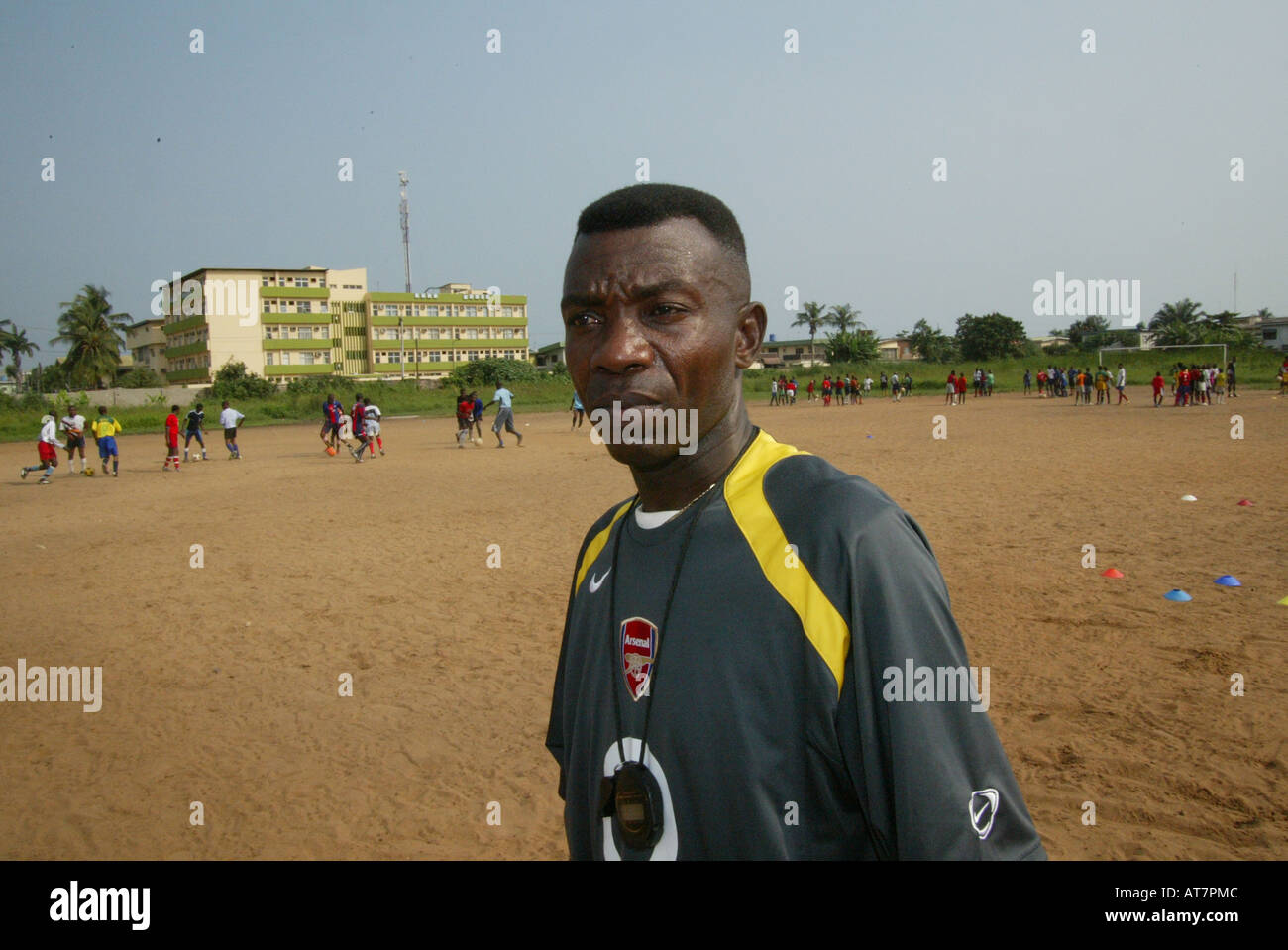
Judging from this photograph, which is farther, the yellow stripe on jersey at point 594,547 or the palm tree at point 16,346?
the palm tree at point 16,346

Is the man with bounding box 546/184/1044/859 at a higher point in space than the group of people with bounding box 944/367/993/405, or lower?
lower

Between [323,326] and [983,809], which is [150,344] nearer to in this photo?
[323,326]

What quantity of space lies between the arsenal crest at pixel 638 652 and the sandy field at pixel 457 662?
3.05m

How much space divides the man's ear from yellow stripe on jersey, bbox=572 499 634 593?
0.40 meters

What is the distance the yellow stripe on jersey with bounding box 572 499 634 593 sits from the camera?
1839 mm

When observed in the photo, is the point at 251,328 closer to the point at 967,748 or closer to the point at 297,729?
the point at 297,729

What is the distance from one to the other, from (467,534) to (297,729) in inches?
258

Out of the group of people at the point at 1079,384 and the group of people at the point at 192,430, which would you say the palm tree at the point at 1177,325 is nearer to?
the group of people at the point at 1079,384

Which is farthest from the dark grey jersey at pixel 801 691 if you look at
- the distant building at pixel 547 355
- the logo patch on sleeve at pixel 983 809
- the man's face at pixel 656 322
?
the distant building at pixel 547 355

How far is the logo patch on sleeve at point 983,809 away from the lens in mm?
1164

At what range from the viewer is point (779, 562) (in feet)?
4.33

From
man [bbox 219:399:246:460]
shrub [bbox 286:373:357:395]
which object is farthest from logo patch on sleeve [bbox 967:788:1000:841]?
shrub [bbox 286:373:357:395]

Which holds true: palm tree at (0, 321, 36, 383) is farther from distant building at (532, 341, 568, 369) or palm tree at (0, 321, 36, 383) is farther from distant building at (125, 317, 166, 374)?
distant building at (532, 341, 568, 369)
